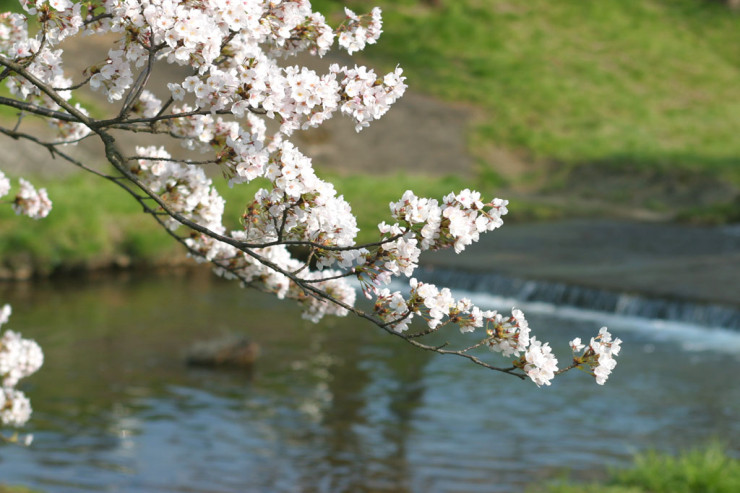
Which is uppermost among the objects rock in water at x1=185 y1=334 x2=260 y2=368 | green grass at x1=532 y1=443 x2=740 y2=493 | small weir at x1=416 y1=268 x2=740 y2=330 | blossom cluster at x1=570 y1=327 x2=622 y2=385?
small weir at x1=416 y1=268 x2=740 y2=330

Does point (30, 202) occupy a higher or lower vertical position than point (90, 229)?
lower

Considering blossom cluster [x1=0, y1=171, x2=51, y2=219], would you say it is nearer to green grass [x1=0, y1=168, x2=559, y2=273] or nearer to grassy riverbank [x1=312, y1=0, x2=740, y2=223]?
green grass [x1=0, y1=168, x2=559, y2=273]

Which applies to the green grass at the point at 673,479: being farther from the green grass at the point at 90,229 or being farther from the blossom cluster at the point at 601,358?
the green grass at the point at 90,229

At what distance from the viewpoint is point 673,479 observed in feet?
26.5

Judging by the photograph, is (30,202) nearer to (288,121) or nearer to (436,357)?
(288,121)

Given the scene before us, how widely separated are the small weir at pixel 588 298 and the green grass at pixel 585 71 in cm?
1127

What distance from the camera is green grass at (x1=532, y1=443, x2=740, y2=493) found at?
7.84 meters

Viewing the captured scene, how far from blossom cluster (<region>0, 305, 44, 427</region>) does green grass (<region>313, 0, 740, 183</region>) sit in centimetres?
2260

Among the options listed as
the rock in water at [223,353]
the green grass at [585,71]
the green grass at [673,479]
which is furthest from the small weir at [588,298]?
the green grass at [585,71]

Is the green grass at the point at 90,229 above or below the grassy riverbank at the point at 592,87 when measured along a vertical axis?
below

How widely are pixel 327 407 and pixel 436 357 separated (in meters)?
3.26

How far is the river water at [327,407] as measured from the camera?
9.52 m

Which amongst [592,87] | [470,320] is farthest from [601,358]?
[592,87]

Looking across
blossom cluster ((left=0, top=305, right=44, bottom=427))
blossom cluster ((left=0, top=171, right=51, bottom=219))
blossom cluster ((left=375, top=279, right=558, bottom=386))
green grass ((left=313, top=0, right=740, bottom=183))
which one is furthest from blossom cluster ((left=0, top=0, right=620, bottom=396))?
green grass ((left=313, top=0, right=740, bottom=183))
